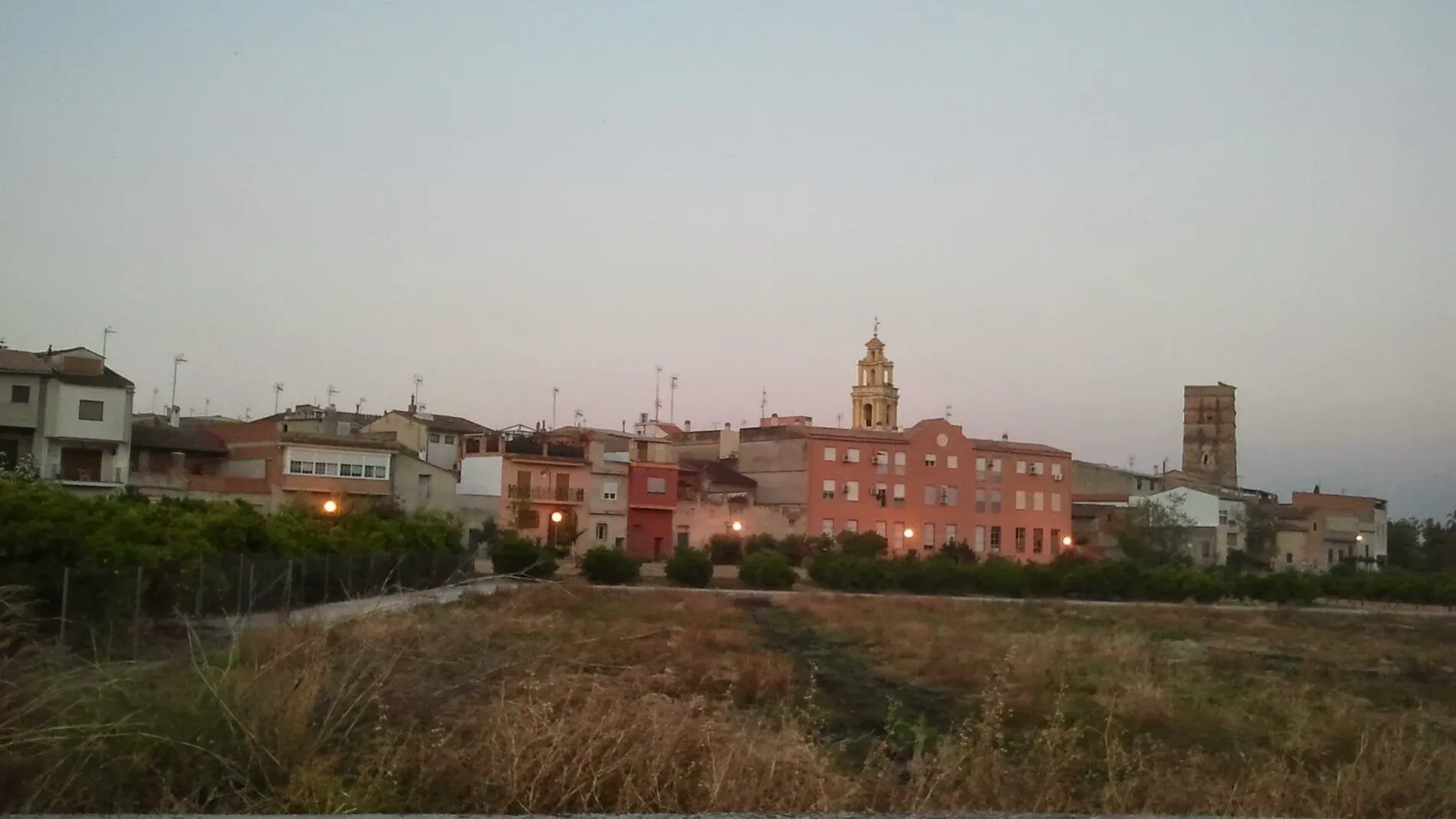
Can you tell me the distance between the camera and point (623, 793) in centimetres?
513

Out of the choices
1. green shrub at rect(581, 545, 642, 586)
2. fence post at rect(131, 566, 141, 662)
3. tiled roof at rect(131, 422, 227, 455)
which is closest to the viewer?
fence post at rect(131, 566, 141, 662)

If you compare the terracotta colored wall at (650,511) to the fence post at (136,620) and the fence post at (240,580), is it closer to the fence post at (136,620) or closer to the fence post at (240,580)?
the fence post at (240,580)

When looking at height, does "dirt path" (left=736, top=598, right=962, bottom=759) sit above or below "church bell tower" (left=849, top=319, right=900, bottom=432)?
below

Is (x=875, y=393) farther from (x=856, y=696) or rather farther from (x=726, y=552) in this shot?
(x=856, y=696)

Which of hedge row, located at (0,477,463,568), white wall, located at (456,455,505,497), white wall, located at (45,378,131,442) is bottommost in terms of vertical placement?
hedge row, located at (0,477,463,568)

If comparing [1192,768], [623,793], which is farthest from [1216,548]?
[623,793]

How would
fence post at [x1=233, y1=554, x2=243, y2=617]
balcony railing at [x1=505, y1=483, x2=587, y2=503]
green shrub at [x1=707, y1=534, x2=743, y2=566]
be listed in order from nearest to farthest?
1. fence post at [x1=233, y1=554, x2=243, y2=617]
2. green shrub at [x1=707, y1=534, x2=743, y2=566]
3. balcony railing at [x1=505, y1=483, x2=587, y2=503]

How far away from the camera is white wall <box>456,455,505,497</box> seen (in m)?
62.7

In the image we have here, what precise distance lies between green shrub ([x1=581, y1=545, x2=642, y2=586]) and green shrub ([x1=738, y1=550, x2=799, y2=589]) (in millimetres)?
5907

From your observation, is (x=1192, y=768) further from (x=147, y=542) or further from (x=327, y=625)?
(x=147, y=542)

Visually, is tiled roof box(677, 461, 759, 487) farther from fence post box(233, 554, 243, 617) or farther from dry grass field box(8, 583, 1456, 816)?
dry grass field box(8, 583, 1456, 816)

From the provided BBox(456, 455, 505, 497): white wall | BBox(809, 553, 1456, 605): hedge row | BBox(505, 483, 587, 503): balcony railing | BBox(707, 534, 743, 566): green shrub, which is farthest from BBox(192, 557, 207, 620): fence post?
BBox(456, 455, 505, 497): white wall

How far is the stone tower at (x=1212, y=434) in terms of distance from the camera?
383ft

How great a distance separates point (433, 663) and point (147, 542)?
17698 mm
